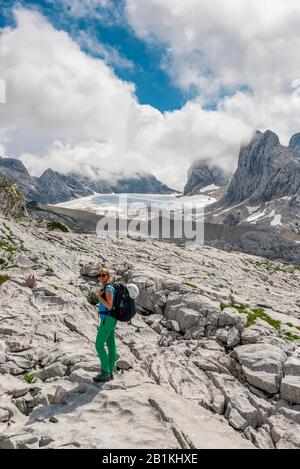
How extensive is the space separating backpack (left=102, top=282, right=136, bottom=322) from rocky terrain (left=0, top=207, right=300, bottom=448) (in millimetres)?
2544

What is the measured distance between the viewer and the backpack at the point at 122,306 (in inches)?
552

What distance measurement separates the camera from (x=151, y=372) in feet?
55.0

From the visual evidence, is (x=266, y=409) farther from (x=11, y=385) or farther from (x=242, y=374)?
(x=11, y=385)

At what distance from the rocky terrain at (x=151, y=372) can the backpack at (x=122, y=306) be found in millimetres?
2544

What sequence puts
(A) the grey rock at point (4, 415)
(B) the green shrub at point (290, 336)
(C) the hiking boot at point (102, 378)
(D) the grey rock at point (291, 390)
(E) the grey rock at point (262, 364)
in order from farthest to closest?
(B) the green shrub at point (290, 336), (E) the grey rock at point (262, 364), (D) the grey rock at point (291, 390), (C) the hiking boot at point (102, 378), (A) the grey rock at point (4, 415)

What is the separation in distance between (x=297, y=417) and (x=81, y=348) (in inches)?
385

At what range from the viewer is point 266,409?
14711mm

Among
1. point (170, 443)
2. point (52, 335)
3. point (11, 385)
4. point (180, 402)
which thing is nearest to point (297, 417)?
point (180, 402)

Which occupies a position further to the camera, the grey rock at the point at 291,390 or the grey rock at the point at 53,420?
the grey rock at the point at 291,390

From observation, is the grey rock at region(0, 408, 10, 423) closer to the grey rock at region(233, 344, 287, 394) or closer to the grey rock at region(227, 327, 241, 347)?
the grey rock at region(233, 344, 287, 394)

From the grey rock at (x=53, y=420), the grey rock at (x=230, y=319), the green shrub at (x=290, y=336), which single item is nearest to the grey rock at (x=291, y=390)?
the green shrub at (x=290, y=336)

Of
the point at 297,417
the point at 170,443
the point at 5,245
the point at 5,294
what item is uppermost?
the point at 5,245

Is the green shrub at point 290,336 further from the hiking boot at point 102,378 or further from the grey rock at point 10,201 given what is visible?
the grey rock at point 10,201

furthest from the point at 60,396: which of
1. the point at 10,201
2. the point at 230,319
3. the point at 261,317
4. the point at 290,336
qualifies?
the point at 10,201
